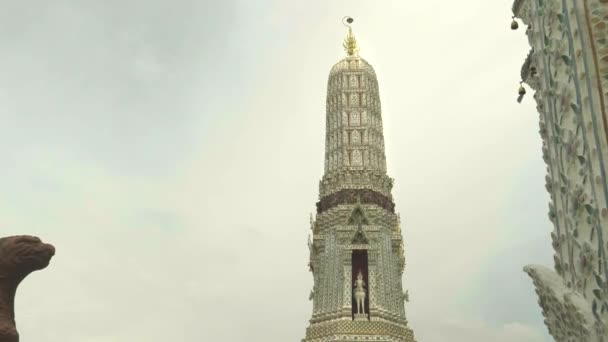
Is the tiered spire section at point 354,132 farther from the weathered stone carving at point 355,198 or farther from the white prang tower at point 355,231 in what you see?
the weathered stone carving at point 355,198

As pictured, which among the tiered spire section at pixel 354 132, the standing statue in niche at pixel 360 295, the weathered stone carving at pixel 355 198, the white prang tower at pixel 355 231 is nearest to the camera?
the white prang tower at pixel 355 231

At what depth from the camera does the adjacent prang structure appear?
4559mm

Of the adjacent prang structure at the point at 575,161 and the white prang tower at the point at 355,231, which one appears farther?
the white prang tower at the point at 355,231

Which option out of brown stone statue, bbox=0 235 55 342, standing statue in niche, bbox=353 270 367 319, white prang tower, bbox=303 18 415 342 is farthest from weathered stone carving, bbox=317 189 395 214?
brown stone statue, bbox=0 235 55 342

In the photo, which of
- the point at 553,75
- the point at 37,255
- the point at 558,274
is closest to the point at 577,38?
the point at 553,75

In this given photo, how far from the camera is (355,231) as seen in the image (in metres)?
26.5

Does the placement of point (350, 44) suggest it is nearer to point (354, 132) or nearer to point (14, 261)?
point (354, 132)

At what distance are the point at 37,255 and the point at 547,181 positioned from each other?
16.6 ft

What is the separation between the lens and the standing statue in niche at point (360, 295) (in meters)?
24.5

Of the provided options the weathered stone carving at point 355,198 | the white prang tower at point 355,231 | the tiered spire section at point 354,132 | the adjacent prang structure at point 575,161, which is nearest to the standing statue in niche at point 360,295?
the white prang tower at point 355,231

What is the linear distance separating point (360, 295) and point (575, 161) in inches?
815

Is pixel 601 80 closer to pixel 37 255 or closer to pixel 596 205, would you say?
pixel 596 205

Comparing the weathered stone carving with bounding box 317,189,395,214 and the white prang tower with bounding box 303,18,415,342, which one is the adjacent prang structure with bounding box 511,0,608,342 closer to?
the white prang tower with bounding box 303,18,415,342

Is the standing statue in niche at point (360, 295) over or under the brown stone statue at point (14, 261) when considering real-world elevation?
over
